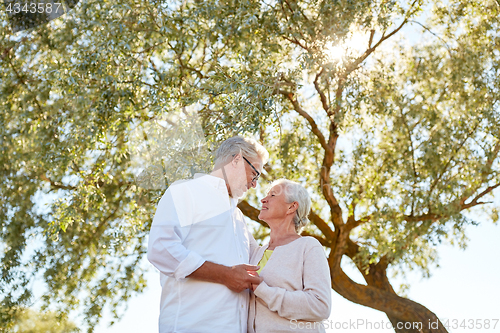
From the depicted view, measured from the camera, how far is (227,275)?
2463mm

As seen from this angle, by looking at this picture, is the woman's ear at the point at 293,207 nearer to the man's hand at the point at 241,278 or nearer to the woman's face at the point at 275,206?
the woman's face at the point at 275,206

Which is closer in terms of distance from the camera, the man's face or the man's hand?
the man's hand

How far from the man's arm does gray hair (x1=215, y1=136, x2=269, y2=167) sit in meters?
0.66

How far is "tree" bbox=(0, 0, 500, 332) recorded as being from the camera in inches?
279

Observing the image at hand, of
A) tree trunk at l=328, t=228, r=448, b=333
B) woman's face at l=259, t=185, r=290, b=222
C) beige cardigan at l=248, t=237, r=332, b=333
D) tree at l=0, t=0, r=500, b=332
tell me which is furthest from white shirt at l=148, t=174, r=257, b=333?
tree trunk at l=328, t=228, r=448, b=333

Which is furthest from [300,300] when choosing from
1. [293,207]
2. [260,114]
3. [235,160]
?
[260,114]

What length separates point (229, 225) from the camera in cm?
267

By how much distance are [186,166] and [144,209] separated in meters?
1.95

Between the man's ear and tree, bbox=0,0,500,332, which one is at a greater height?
tree, bbox=0,0,500,332

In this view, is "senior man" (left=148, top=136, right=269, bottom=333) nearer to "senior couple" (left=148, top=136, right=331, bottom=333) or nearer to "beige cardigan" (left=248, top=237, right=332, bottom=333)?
"senior couple" (left=148, top=136, right=331, bottom=333)

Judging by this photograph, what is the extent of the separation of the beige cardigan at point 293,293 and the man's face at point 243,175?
43 cm

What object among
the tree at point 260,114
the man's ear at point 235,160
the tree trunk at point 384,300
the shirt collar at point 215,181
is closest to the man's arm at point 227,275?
the shirt collar at point 215,181

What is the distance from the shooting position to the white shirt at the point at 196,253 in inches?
94.7

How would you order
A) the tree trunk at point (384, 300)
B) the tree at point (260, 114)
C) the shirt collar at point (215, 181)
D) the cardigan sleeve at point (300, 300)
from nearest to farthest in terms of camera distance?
the cardigan sleeve at point (300, 300), the shirt collar at point (215, 181), the tree at point (260, 114), the tree trunk at point (384, 300)
